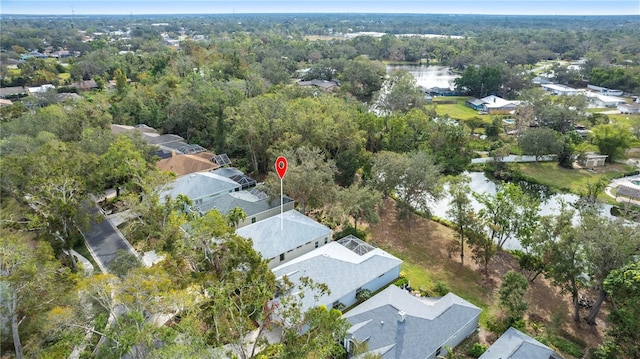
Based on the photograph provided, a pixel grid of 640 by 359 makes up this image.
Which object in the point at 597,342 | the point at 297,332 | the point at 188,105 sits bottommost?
the point at 597,342

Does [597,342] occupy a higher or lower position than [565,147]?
lower

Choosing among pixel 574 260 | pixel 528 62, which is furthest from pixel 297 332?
pixel 528 62

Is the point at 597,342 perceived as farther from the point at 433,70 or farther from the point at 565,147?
the point at 433,70

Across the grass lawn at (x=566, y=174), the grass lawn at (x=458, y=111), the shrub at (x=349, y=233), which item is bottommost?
the grass lawn at (x=566, y=174)

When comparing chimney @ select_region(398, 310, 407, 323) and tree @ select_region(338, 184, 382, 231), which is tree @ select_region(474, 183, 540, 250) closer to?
tree @ select_region(338, 184, 382, 231)

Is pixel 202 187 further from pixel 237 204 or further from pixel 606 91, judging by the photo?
pixel 606 91

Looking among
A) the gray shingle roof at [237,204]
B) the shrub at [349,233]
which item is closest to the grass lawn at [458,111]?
the shrub at [349,233]

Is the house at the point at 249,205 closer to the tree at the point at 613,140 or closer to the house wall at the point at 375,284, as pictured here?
the house wall at the point at 375,284
